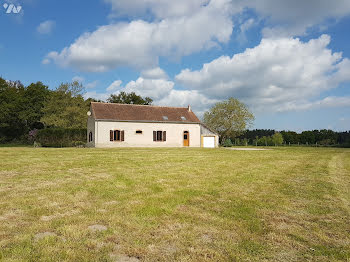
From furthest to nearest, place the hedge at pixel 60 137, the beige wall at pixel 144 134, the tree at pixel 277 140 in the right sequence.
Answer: the tree at pixel 277 140, the hedge at pixel 60 137, the beige wall at pixel 144 134

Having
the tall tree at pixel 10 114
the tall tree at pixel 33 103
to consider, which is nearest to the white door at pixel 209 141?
the tall tree at pixel 33 103

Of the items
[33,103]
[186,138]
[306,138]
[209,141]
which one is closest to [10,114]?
[33,103]

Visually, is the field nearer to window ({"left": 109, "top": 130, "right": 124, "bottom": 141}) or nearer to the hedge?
window ({"left": 109, "top": 130, "right": 124, "bottom": 141})

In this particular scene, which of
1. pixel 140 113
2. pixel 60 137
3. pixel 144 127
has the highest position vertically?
pixel 140 113

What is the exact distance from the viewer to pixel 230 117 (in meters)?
46.0

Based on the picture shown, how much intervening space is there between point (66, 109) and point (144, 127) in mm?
12812

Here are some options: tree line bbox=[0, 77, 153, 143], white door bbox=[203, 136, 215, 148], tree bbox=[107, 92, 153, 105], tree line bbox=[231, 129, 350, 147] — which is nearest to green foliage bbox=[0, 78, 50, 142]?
tree line bbox=[0, 77, 153, 143]

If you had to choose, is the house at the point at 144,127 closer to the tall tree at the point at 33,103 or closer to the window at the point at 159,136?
the window at the point at 159,136

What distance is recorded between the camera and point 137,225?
3701mm

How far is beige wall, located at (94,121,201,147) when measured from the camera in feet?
83.5

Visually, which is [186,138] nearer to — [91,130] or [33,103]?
[91,130]

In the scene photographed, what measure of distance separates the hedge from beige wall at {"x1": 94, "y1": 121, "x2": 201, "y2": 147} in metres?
3.93

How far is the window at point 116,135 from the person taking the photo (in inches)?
1019

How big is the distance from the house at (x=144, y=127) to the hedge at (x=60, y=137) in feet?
4.31
